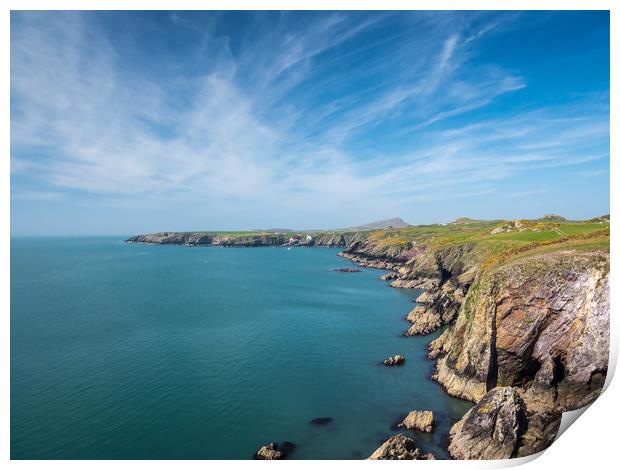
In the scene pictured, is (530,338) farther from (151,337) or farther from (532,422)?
(151,337)

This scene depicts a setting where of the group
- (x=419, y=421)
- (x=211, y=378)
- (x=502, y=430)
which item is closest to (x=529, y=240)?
(x=502, y=430)

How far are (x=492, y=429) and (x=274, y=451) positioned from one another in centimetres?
1298

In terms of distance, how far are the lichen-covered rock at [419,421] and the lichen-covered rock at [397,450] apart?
2.87 meters

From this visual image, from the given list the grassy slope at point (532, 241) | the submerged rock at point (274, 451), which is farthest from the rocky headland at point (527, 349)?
the submerged rock at point (274, 451)

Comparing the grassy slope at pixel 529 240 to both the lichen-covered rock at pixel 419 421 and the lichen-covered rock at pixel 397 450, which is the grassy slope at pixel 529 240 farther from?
the lichen-covered rock at pixel 397 450

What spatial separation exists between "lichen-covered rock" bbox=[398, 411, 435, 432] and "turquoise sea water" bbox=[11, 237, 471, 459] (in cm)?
68

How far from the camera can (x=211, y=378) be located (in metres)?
32.0

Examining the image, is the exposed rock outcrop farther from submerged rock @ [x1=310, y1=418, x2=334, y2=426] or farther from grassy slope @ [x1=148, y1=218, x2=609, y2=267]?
grassy slope @ [x1=148, y1=218, x2=609, y2=267]

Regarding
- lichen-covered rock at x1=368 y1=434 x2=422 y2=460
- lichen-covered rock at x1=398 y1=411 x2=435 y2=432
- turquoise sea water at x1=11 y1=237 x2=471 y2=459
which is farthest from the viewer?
lichen-covered rock at x1=398 y1=411 x2=435 y2=432

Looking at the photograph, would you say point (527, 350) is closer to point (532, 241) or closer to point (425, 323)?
point (425, 323)

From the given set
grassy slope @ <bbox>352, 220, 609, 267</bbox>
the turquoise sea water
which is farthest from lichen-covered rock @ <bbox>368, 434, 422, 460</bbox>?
grassy slope @ <bbox>352, 220, 609, 267</bbox>

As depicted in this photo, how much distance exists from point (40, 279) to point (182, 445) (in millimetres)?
91652

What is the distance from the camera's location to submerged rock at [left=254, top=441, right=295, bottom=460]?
20922 millimetres

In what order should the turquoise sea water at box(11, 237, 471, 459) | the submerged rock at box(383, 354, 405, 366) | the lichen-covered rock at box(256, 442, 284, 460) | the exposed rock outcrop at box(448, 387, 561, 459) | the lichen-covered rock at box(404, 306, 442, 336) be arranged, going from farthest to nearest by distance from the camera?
the lichen-covered rock at box(404, 306, 442, 336) < the submerged rock at box(383, 354, 405, 366) < the turquoise sea water at box(11, 237, 471, 459) < the lichen-covered rock at box(256, 442, 284, 460) < the exposed rock outcrop at box(448, 387, 561, 459)
